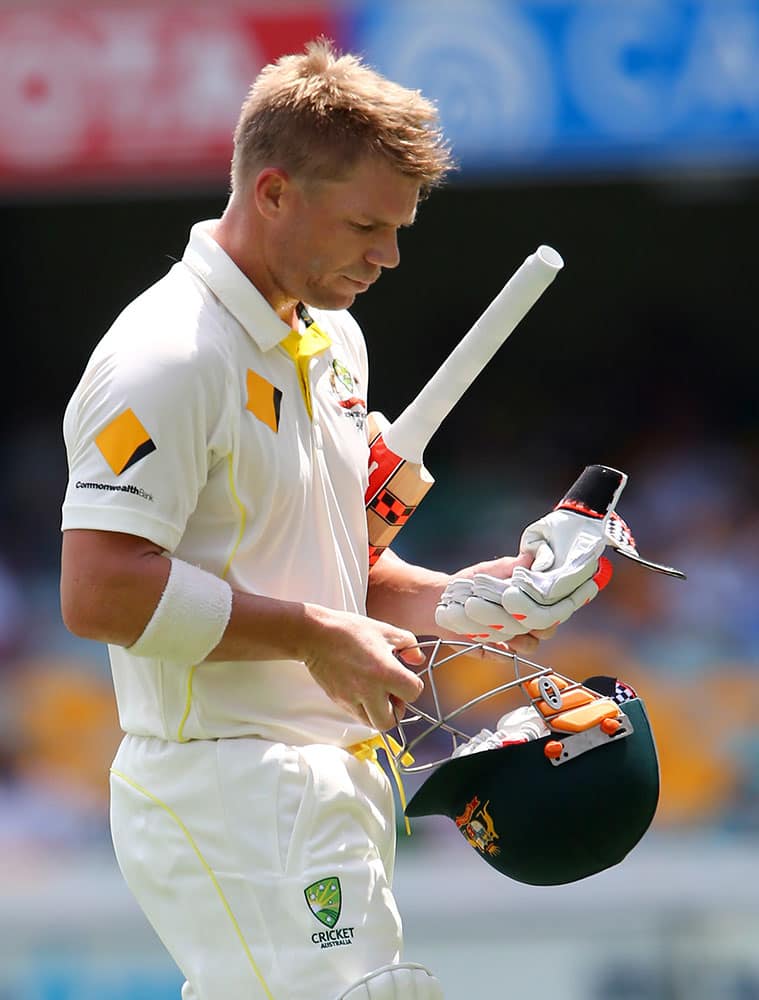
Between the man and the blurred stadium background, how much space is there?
7.09 feet

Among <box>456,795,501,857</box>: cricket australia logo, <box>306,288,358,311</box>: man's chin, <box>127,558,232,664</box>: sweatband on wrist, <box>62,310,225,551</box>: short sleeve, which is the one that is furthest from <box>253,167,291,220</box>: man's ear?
<box>456,795,501,857</box>: cricket australia logo

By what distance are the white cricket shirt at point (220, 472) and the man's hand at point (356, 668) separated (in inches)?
4.8

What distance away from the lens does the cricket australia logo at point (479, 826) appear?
6.67 ft

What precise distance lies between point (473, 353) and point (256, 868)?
2.51ft

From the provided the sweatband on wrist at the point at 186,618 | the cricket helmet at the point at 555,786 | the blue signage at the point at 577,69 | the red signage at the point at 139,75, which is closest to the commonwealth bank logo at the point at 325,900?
the cricket helmet at the point at 555,786

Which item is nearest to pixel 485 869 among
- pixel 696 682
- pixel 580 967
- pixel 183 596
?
pixel 580 967

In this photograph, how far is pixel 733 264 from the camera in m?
9.04

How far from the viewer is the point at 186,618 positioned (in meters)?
1.85

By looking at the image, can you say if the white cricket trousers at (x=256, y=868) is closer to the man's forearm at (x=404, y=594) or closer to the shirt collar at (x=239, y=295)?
the man's forearm at (x=404, y=594)

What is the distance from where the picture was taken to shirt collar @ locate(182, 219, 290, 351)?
2.00 m

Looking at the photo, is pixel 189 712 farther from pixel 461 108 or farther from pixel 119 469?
pixel 461 108

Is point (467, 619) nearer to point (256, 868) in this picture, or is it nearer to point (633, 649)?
point (256, 868)

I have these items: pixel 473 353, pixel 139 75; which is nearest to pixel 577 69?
pixel 139 75

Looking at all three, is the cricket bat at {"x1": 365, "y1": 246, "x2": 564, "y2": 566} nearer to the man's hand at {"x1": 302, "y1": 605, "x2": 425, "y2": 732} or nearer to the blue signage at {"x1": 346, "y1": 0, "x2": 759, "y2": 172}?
the man's hand at {"x1": 302, "y1": 605, "x2": 425, "y2": 732}
